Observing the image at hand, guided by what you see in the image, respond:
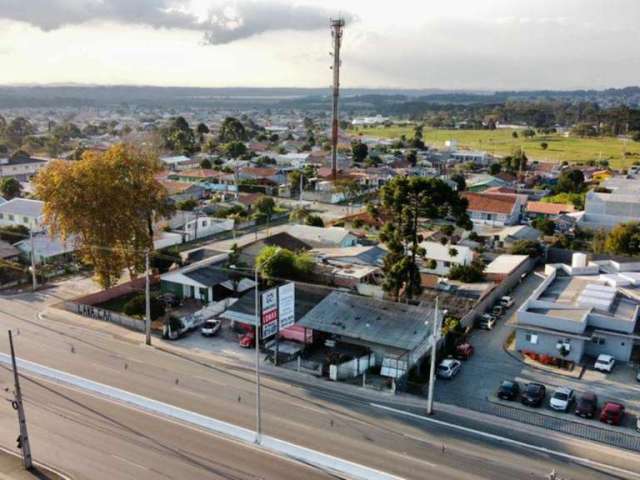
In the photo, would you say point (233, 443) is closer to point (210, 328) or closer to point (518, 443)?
point (518, 443)

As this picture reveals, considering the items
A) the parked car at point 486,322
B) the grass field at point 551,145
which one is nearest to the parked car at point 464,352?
the parked car at point 486,322

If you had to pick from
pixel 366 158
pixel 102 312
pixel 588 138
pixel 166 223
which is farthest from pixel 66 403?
pixel 588 138

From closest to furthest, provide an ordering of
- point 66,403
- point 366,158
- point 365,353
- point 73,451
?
point 73,451
point 66,403
point 365,353
point 366,158

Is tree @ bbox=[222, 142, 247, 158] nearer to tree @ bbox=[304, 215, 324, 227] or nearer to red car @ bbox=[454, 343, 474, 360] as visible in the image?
tree @ bbox=[304, 215, 324, 227]

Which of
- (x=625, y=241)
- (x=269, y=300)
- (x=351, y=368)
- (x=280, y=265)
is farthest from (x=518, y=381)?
(x=625, y=241)

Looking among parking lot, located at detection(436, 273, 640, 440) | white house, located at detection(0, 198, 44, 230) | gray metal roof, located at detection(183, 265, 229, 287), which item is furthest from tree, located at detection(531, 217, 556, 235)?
white house, located at detection(0, 198, 44, 230)

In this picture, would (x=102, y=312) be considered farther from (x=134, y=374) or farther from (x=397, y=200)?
(x=397, y=200)

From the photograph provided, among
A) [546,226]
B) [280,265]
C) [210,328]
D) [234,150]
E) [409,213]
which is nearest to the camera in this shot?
[210,328]
